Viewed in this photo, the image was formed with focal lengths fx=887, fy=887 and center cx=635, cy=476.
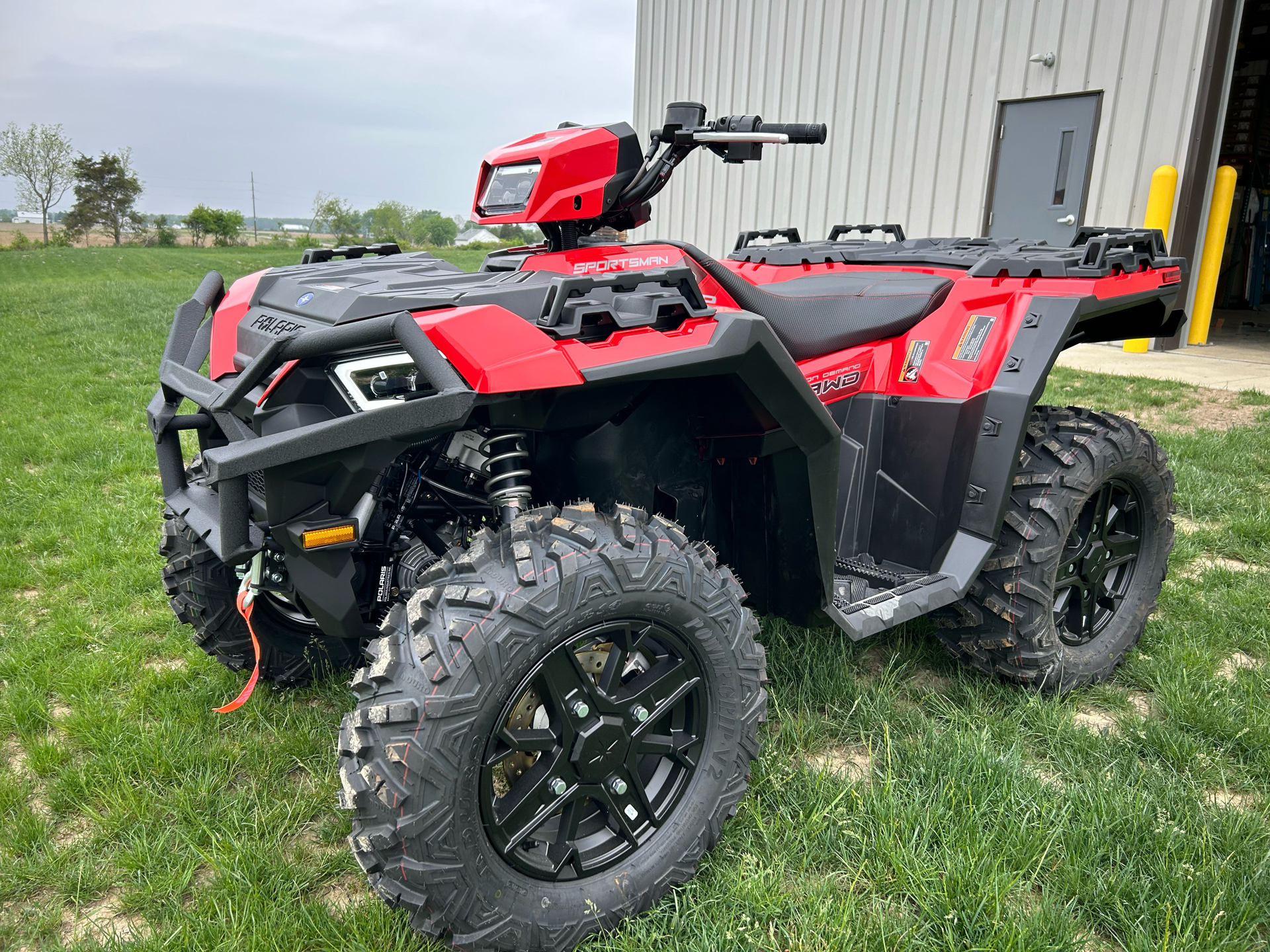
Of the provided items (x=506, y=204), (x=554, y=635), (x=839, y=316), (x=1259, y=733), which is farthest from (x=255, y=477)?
(x=1259, y=733)

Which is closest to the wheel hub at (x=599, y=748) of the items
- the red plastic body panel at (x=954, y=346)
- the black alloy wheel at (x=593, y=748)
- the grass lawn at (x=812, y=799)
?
the black alloy wheel at (x=593, y=748)

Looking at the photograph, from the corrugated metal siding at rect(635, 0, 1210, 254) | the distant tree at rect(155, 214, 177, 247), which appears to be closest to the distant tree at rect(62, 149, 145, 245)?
the distant tree at rect(155, 214, 177, 247)

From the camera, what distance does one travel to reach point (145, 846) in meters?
2.10

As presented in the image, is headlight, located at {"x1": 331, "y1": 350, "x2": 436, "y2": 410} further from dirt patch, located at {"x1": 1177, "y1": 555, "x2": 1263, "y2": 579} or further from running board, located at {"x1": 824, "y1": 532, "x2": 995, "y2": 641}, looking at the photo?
dirt patch, located at {"x1": 1177, "y1": 555, "x2": 1263, "y2": 579}

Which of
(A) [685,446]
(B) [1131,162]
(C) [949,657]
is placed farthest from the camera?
(B) [1131,162]

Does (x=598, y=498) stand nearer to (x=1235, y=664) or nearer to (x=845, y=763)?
(x=845, y=763)

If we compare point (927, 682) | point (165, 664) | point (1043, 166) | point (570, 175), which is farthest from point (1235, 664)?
point (1043, 166)

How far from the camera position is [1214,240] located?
8633mm

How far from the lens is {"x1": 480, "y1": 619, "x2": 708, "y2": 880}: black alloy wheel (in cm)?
175

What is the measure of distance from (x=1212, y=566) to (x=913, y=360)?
2.22 meters

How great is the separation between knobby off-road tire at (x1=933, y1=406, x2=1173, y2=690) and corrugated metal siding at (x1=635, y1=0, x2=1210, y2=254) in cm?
651

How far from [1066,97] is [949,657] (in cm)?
763

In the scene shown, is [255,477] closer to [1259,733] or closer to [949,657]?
[949,657]

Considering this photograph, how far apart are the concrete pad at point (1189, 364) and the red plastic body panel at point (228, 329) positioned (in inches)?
256
